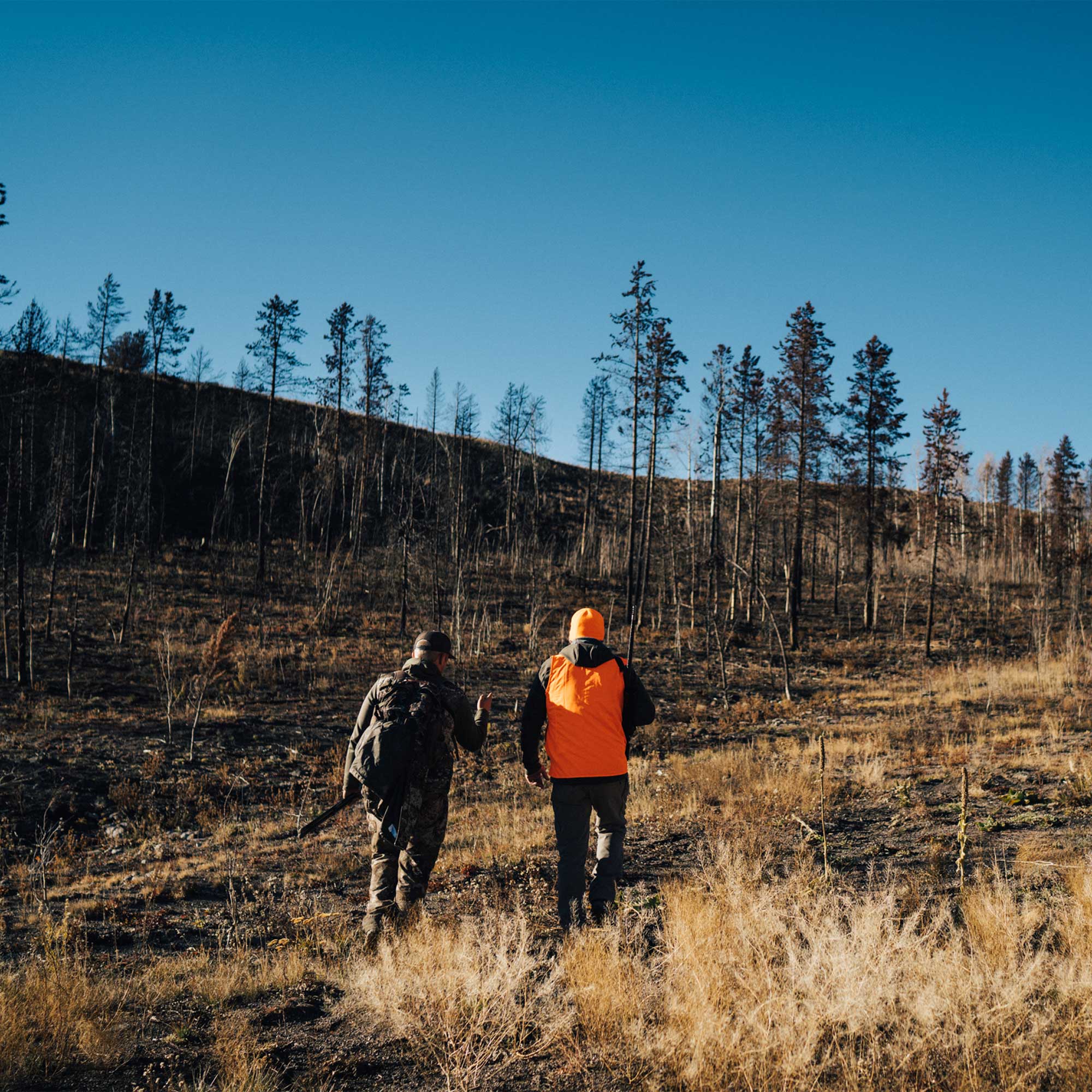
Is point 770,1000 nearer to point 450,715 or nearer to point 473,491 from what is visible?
point 450,715

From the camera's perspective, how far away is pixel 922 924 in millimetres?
4434

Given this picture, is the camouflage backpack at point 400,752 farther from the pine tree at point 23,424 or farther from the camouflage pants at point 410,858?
the pine tree at point 23,424

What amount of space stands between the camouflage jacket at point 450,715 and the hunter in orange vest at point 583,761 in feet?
1.13

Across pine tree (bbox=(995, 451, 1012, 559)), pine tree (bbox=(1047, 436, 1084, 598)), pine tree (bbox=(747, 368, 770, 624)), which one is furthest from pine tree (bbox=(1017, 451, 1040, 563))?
pine tree (bbox=(747, 368, 770, 624))

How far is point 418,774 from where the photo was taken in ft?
14.9

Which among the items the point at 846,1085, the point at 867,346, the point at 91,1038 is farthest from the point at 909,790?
the point at 867,346

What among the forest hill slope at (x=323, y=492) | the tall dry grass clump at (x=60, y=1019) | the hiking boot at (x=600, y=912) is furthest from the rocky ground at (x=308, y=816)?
the forest hill slope at (x=323, y=492)

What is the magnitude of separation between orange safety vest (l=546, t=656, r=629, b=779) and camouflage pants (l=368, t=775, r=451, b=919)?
79 centimetres

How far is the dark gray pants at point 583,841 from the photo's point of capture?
4555 millimetres

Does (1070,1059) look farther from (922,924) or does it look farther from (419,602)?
(419,602)

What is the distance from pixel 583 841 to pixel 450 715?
1.23 metres

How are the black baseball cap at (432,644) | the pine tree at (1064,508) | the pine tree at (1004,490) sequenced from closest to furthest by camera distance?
the black baseball cap at (432,644) → the pine tree at (1064,508) → the pine tree at (1004,490)

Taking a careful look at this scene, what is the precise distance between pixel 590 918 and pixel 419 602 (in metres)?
24.8

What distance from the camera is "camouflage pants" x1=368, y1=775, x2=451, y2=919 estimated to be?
454cm
